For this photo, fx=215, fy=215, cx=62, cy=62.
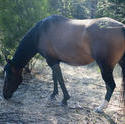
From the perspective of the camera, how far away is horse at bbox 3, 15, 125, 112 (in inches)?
135

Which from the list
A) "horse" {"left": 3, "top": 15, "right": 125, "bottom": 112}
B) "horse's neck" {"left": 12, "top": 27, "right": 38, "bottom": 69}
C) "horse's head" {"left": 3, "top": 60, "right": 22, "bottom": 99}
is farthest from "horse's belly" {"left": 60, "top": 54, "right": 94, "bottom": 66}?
"horse's head" {"left": 3, "top": 60, "right": 22, "bottom": 99}

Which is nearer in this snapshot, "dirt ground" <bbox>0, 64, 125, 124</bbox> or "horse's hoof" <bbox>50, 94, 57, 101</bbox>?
"dirt ground" <bbox>0, 64, 125, 124</bbox>

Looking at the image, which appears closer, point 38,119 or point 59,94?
point 38,119

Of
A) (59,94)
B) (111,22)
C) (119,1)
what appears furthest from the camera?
(59,94)

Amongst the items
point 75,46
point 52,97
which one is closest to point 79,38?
point 75,46

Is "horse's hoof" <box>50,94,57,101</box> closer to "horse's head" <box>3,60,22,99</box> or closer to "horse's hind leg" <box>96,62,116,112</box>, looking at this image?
"horse's head" <box>3,60,22,99</box>

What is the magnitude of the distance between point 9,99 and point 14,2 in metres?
2.42

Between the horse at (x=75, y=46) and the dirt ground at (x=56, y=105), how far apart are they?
217mm

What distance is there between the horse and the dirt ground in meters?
0.22

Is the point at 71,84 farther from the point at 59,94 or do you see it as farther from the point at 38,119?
the point at 38,119

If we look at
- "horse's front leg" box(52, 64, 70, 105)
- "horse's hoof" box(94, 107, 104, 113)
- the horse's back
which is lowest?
"horse's hoof" box(94, 107, 104, 113)

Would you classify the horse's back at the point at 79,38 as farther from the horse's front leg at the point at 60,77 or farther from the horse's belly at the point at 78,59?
the horse's front leg at the point at 60,77

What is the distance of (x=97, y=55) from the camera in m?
3.50

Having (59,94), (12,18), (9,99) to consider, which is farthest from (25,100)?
(12,18)
